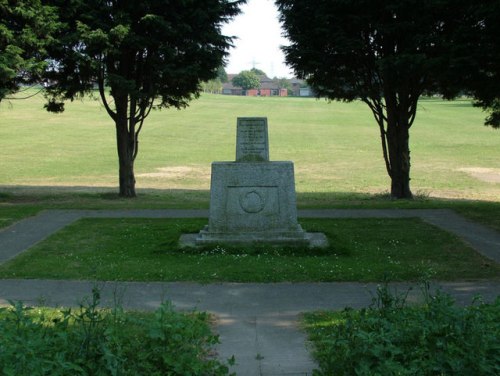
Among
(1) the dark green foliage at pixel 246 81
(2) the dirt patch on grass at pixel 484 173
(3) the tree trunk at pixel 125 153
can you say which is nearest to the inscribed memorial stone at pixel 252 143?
(3) the tree trunk at pixel 125 153

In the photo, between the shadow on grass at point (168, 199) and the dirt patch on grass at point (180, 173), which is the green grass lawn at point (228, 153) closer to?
the dirt patch on grass at point (180, 173)

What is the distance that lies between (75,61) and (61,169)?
50.0 ft

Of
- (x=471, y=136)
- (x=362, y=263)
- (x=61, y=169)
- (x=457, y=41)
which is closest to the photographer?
(x=362, y=263)

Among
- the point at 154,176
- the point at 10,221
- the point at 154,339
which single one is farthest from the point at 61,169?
the point at 154,339

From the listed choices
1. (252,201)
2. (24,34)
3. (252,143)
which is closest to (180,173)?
(24,34)

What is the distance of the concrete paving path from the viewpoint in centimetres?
531

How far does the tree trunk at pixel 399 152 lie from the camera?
18.2 m

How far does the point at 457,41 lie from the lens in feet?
40.2

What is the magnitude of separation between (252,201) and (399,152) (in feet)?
31.1

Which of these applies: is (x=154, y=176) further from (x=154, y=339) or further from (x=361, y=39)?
(x=154, y=339)

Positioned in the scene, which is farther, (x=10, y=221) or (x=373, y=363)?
(x=10, y=221)

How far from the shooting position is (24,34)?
1509 cm

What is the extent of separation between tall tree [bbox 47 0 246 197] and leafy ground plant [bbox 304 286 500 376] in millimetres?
12648

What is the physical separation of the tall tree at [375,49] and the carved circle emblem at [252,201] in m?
5.67
